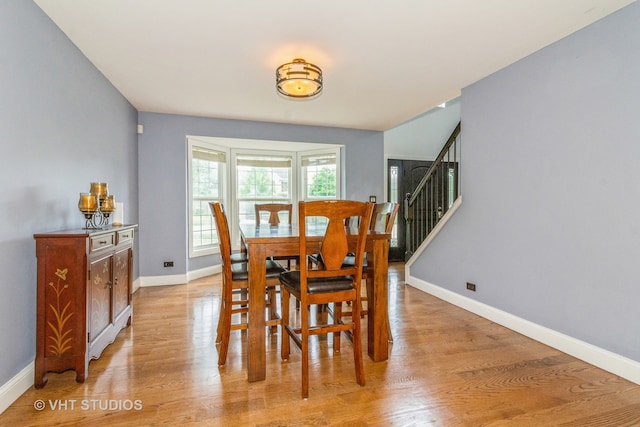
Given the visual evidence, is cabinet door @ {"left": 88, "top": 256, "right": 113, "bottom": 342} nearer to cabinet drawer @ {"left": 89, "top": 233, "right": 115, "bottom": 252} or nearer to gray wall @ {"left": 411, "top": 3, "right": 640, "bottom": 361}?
cabinet drawer @ {"left": 89, "top": 233, "right": 115, "bottom": 252}

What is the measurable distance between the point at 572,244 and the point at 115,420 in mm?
3165

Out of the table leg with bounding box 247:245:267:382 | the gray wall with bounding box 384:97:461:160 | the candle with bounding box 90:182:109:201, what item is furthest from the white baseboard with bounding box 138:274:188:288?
the gray wall with bounding box 384:97:461:160

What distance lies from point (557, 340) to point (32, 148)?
12.9ft

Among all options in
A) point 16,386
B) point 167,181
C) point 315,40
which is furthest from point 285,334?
point 167,181

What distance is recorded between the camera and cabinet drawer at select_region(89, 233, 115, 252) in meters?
2.02

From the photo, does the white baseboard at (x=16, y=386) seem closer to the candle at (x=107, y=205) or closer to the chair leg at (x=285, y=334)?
the candle at (x=107, y=205)

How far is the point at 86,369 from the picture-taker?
1957 mm

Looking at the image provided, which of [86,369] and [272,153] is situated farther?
[272,153]

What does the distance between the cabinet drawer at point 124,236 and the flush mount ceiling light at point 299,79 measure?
1.75m

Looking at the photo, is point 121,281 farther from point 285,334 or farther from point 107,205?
point 285,334

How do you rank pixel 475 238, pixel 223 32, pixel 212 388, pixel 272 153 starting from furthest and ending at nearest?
pixel 272 153
pixel 475 238
pixel 223 32
pixel 212 388

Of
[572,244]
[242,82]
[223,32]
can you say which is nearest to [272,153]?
[242,82]

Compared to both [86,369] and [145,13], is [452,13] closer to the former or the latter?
[145,13]

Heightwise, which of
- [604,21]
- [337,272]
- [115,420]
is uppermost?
[604,21]
